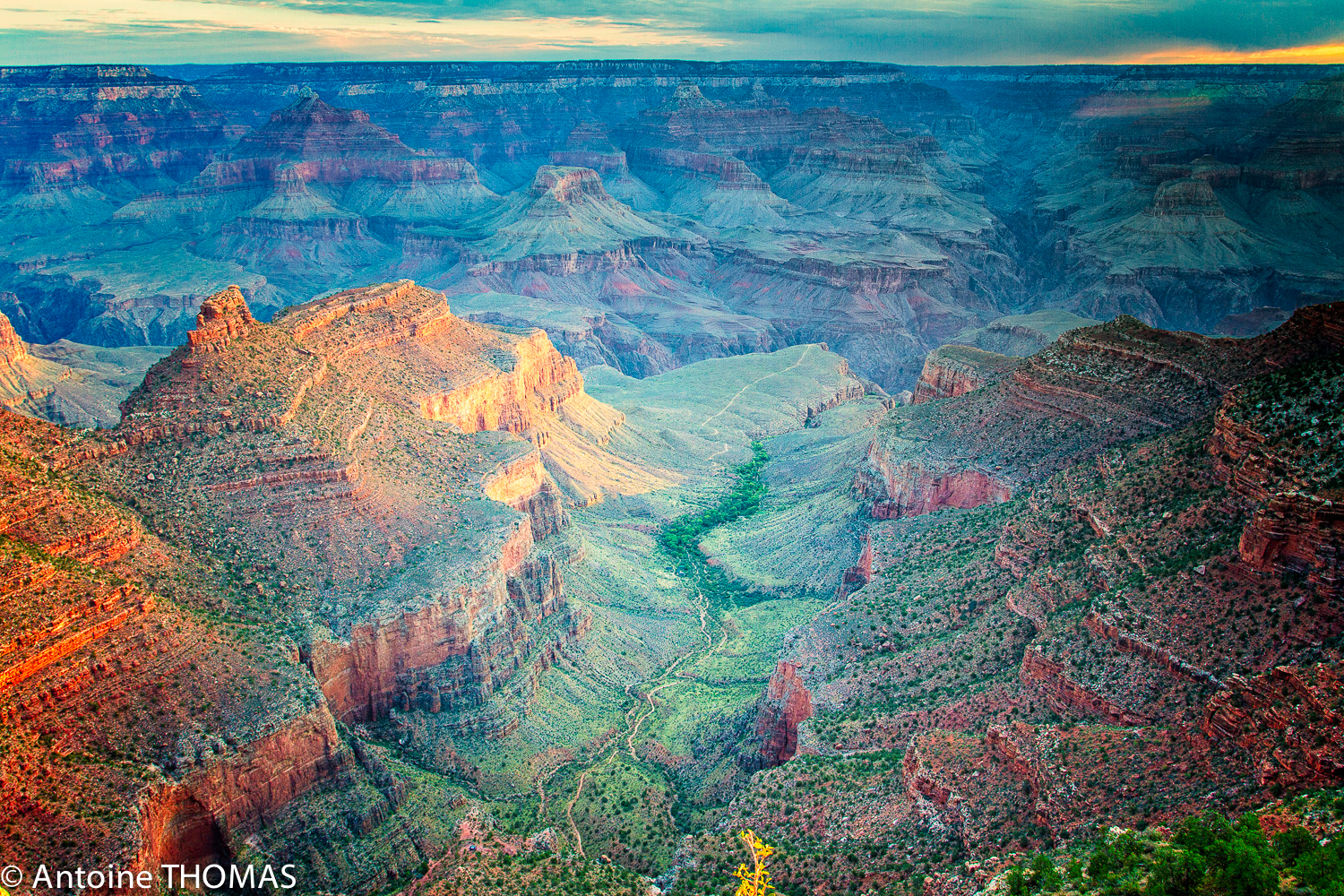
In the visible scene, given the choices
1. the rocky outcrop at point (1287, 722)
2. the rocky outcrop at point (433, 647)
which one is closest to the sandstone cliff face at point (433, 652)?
the rocky outcrop at point (433, 647)

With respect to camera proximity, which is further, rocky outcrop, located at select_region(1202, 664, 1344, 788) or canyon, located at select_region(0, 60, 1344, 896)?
canyon, located at select_region(0, 60, 1344, 896)

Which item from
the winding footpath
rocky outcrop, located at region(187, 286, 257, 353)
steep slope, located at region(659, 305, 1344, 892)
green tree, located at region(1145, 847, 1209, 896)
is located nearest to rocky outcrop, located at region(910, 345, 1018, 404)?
the winding footpath

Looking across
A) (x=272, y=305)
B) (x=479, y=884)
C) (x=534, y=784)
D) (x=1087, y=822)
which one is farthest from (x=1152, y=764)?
(x=272, y=305)

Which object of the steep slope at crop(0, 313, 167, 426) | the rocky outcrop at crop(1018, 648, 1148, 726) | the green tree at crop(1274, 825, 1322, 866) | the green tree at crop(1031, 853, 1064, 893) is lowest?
the steep slope at crop(0, 313, 167, 426)

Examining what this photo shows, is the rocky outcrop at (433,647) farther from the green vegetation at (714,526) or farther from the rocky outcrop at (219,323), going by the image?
the green vegetation at (714,526)

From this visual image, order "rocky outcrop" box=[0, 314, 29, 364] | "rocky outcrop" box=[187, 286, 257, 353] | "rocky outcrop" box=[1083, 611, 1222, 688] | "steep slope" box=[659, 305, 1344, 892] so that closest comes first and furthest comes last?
1. "steep slope" box=[659, 305, 1344, 892]
2. "rocky outcrop" box=[1083, 611, 1222, 688]
3. "rocky outcrop" box=[187, 286, 257, 353]
4. "rocky outcrop" box=[0, 314, 29, 364]

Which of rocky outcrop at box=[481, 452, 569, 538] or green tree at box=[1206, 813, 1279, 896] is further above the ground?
green tree at box=[1206, 813, 1279, 896]

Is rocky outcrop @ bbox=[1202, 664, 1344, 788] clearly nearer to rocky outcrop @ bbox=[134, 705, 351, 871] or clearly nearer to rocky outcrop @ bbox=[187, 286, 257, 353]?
rocky outcrop @ bbox=[134, 705, 351, 871]

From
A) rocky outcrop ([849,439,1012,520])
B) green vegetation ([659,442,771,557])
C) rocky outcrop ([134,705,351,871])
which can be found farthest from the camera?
green vegetation ([659,442,771,557])
